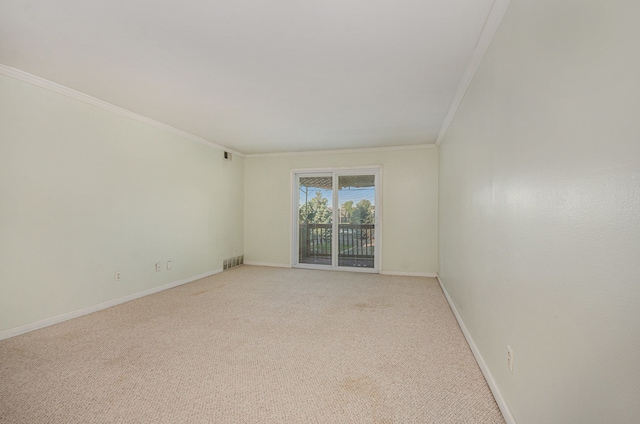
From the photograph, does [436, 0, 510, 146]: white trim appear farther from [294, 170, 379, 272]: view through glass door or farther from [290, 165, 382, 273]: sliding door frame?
[294, 170, 379, 272]: view through glass door

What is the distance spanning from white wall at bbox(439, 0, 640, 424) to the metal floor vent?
474 centimetres

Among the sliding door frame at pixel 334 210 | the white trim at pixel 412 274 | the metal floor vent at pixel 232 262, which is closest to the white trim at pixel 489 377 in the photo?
the white trim at pixel 412 274

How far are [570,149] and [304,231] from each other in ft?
17.3

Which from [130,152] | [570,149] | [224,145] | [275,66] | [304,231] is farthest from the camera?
[304,231]

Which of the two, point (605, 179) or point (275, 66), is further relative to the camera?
point (275, 66)

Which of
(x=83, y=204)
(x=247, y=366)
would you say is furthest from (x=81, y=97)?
(x=247, y=366)

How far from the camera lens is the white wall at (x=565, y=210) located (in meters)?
0.77

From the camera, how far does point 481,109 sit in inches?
86.9

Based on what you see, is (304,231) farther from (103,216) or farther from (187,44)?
(187,44)

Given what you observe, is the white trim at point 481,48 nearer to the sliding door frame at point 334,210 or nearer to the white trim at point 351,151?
the white trim at point 351,151

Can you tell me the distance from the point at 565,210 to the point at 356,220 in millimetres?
4682

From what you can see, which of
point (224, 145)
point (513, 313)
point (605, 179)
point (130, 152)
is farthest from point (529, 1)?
point (224, 145)

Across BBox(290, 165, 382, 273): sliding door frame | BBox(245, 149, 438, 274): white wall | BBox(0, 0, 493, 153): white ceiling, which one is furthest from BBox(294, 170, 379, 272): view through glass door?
BBox(0, 0, 493, 153): white ceiling

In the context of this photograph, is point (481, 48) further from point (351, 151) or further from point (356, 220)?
point (356, 220)
